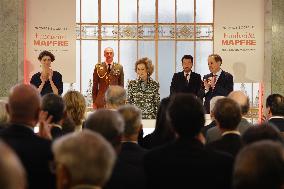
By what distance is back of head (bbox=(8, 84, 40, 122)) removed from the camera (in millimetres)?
3162

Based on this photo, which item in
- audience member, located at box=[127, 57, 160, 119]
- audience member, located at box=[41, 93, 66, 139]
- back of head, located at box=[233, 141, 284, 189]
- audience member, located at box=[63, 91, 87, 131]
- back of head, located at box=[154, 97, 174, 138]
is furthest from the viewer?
audience member, located at box=[127, 57, 160, 119]

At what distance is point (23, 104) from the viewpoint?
10.4ft

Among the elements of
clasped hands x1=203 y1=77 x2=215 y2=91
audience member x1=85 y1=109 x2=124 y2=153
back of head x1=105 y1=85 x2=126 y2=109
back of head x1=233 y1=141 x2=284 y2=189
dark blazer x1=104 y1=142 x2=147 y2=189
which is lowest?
dark blazer x1=104 y1=142 x2=147 y2=189

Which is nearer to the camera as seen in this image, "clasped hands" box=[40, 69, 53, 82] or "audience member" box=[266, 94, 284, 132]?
"audience member" box=[266, 94, 284, 132]

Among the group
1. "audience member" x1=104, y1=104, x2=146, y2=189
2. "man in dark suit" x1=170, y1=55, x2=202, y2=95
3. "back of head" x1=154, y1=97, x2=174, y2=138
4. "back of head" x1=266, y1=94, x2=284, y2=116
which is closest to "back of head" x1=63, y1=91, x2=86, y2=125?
"back of head" x1=154, y1=97, x2=174, y2=138

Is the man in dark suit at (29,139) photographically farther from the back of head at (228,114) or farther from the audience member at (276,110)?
the audience member at (276,110)

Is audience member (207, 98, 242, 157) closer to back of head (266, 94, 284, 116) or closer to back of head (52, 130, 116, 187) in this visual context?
back of head (52, 130, 116, 187)

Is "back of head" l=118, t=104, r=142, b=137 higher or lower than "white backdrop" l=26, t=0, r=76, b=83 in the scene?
lower

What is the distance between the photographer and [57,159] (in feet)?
7.23

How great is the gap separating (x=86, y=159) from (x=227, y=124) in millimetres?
1928

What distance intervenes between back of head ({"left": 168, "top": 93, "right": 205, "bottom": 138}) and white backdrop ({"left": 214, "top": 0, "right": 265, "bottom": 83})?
25.4 feet

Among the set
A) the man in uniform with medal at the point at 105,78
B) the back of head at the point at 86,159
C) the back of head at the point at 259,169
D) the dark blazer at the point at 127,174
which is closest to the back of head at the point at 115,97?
the dark blazer at the point at 127,174

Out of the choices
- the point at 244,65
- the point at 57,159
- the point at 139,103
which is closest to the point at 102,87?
the point at 139,103

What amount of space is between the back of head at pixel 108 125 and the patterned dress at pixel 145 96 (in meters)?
5.19
